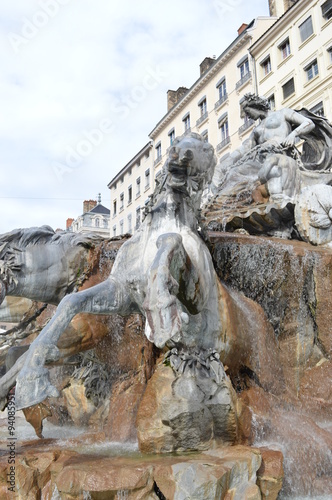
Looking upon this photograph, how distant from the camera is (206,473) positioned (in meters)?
2.91

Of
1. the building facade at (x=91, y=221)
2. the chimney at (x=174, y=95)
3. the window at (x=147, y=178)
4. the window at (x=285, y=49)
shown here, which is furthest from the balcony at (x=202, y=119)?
the building facade at (x=91, y=221)

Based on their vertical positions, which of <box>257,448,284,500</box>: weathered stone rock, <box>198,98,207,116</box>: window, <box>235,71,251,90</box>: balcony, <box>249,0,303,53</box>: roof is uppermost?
<box>249,0,303,53</box>: roof

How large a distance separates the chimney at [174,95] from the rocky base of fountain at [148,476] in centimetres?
4267

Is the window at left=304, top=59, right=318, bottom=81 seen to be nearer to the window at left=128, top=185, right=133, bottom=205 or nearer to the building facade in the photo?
the window at left=128, top=185, right=133, bottom=205

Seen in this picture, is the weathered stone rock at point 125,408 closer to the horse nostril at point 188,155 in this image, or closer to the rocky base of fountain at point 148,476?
the rocky base of fountain at point 148,476

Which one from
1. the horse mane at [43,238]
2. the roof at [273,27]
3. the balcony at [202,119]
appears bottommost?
the horse mane at [43,238]

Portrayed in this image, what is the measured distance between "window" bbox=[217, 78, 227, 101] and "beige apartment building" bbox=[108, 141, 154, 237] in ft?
37.1

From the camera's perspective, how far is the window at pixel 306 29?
28.2 metres

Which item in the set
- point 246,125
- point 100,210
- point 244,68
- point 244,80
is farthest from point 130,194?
point 246,125

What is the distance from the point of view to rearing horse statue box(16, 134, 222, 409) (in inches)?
141

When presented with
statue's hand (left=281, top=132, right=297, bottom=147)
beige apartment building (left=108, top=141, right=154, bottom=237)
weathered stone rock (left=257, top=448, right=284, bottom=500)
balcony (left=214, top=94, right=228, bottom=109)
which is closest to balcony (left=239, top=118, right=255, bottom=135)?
balcony (left=214, top=94, right=228, bottom=109)

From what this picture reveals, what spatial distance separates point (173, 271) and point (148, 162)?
4499 cm

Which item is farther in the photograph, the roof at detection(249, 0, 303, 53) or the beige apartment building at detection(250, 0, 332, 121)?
the roof at detection(249, 0, 303, 53)

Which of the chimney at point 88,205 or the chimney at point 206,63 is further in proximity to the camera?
the chimney at point 88,205
